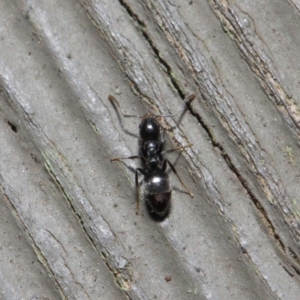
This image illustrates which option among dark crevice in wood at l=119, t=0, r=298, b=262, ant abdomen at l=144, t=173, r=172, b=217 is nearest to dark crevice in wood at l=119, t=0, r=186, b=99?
dark crevice in wood at l=119, t=0, r=298, b=262

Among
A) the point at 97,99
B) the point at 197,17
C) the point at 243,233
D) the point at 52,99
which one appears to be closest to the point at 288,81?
the point at 197,17

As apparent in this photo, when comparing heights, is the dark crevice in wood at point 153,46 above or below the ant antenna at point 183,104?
above

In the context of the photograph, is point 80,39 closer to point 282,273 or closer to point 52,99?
point 52,99

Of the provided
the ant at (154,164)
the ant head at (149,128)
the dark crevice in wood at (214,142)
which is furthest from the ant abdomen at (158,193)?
the dark crevice in wood at (214,142)

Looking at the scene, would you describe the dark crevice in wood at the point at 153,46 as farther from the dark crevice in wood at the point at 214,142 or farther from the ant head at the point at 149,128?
the ant head at the point at 149,128

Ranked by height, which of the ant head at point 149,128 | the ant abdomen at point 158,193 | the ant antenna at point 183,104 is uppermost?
the ant antenna at point 183,104

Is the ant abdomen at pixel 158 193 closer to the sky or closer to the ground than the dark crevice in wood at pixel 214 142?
closer to the ground

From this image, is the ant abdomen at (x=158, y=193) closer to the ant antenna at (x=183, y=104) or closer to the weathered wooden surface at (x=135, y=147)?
the weathered wooden surface at (x=135, y=147)
